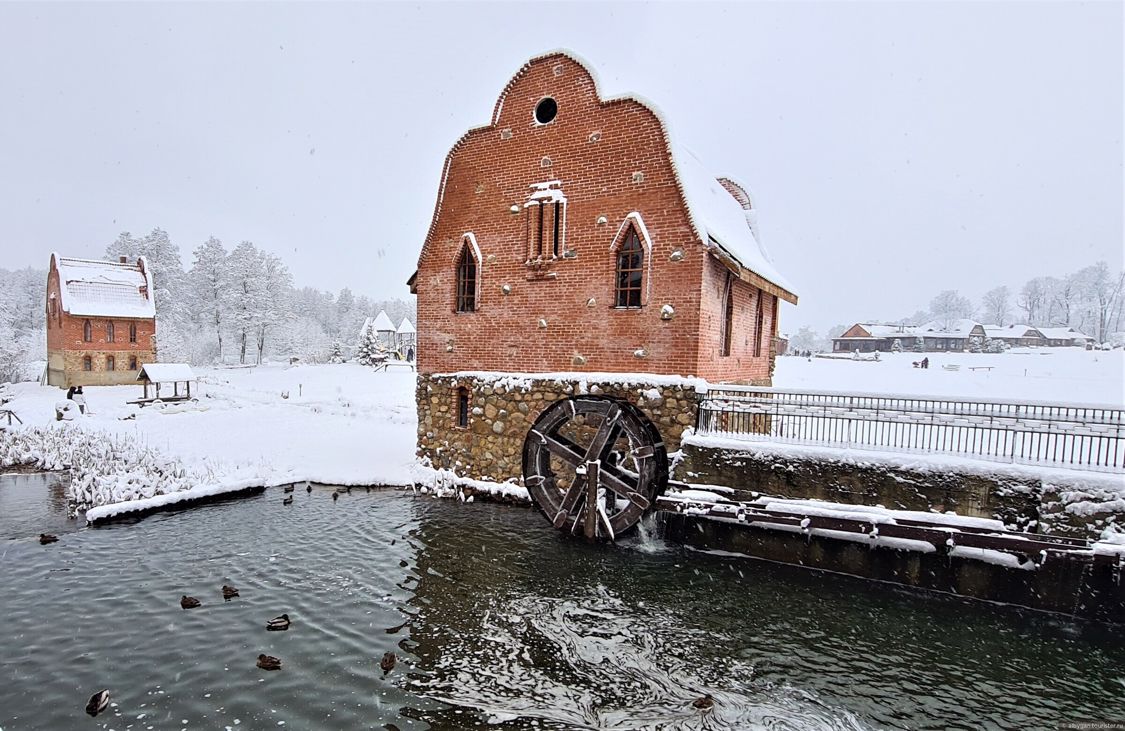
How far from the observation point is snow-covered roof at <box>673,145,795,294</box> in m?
10.0

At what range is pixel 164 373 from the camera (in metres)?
24.4

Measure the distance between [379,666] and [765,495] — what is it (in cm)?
643

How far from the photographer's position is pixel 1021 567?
22.4 feet

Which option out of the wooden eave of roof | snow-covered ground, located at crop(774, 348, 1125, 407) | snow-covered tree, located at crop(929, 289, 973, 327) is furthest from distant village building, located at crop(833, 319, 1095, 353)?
the wooden eave of roof

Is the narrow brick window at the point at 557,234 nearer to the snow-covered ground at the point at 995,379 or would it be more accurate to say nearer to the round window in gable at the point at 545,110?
the round window in gable at the point at 545,110

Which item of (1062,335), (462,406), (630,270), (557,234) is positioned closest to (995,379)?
(630,270)

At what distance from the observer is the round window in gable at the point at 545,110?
1120 centimetres

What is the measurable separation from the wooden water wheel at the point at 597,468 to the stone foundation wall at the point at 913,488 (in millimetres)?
731

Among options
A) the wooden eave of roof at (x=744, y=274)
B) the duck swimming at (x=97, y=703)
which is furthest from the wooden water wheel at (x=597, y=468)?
the duck swimming at (x=97, y=703)

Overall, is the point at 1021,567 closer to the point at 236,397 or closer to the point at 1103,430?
the point at 1103,430

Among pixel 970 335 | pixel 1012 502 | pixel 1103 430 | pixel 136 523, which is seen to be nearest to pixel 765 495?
pixel 1012 502

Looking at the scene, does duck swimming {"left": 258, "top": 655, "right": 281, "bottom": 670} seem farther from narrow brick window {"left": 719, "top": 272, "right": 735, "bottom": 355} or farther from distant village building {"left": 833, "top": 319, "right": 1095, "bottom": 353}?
distant village building {"left": 833, "top": 319, "right": 1095, "bottom": 353}

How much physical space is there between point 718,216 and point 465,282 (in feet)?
20.8

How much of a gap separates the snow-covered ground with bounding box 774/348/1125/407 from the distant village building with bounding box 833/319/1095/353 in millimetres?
21593
